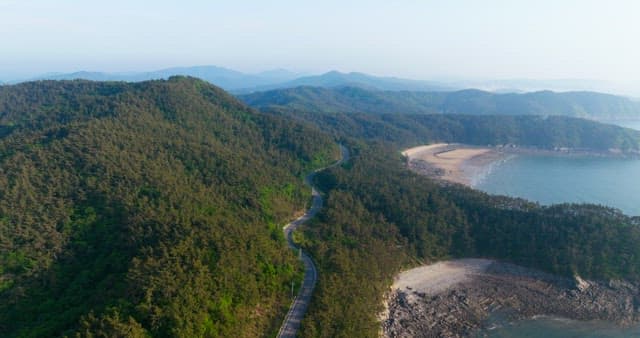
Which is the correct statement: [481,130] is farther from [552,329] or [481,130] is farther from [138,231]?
[138,231]

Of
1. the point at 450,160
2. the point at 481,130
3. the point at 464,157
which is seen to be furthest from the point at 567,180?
the point at 481,130

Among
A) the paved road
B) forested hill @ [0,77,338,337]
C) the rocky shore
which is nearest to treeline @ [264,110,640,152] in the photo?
forested hill @ [0,77,338,337]

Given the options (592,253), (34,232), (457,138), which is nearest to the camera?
(34,232)

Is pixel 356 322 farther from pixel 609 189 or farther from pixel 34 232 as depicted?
pixel 609 189

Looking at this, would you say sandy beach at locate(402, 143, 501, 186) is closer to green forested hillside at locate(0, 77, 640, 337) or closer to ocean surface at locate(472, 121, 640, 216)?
ocean surface at locate(472, 121, 640, 216)

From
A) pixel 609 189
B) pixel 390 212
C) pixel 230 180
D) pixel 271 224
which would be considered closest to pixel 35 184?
pixel 230 180

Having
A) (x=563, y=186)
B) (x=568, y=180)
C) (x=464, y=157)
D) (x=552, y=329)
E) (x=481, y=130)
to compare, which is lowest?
(x=552, y=329)

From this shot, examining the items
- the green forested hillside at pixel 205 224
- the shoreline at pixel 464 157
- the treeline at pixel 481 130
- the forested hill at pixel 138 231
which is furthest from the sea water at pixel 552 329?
the treeline at pixel 481 130

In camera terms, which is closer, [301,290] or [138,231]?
[138,231]
